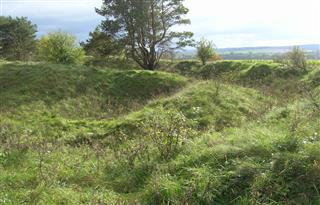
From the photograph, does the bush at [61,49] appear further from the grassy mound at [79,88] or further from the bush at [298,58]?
the bush at [298,58]

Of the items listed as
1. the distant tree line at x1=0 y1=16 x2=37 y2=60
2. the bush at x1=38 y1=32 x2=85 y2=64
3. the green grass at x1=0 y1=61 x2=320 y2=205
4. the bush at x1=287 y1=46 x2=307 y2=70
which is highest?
the distant tree line at x1=0 y1=16 x2=37 y2=60

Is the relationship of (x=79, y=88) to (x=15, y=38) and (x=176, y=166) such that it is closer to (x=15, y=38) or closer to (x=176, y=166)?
(x=176, y=166)

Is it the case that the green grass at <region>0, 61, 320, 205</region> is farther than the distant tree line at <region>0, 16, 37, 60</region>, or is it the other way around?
the distant tree line at <region>0, 16, 37, 60</region>

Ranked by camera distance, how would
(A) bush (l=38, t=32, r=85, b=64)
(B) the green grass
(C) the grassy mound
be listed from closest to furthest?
1. (B) the green grass
2. (C) the grassy mound
3. (A) bush (l=38, t=32, r=85, b=64)

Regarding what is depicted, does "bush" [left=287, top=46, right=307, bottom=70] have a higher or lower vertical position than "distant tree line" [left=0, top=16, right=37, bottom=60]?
lower

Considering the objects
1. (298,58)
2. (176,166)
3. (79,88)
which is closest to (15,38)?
(79,88)

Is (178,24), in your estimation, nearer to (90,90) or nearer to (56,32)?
(56,32)

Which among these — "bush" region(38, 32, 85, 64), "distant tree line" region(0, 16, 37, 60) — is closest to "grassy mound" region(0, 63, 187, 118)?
"bush" region(38, 32, 85, 64)

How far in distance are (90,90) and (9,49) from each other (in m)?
30.2

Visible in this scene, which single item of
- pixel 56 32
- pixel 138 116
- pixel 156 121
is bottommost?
pixel 138 116

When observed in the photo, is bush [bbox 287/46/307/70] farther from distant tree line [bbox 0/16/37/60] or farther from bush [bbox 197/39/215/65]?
distant tree line [bbox 0/16/37/60]

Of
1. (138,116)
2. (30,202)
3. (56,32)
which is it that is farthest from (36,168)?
(56,32)

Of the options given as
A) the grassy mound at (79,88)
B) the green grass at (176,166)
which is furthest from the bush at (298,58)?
the green grass at (176,166)

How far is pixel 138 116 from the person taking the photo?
13.9 metres
